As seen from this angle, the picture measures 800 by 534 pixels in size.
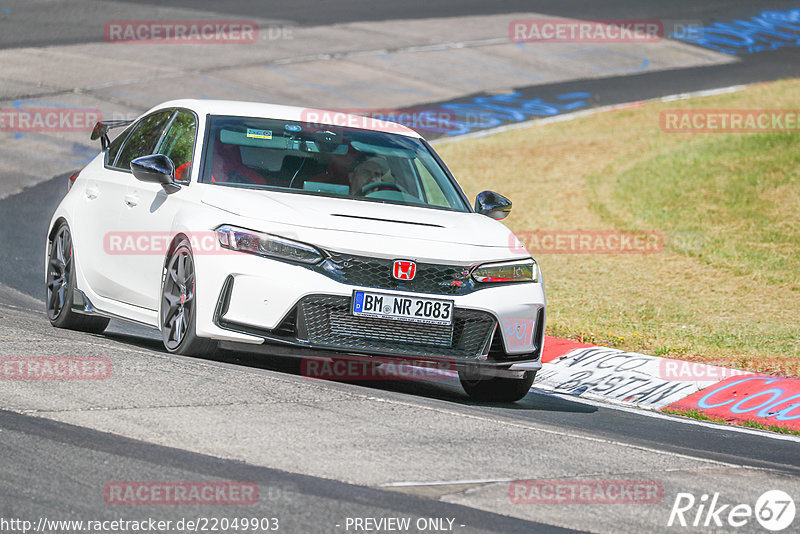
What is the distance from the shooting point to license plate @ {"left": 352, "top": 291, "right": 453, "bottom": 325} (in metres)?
7.23

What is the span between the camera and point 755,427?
825cm

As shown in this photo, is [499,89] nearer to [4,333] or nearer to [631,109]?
[631,109]

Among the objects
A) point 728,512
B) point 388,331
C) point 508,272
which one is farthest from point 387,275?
point 728,512

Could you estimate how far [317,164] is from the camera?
8.45 meters

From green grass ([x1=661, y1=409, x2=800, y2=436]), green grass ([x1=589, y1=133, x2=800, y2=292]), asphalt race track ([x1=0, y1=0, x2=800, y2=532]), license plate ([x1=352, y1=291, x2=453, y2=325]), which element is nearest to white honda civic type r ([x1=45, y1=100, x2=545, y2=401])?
license plate ([x1=352, y1=291, x2=453, y2=325])

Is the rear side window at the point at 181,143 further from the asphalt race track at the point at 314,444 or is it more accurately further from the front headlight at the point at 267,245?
the asphalt race track at the point at 314,444

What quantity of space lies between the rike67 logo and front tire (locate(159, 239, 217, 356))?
3128mm

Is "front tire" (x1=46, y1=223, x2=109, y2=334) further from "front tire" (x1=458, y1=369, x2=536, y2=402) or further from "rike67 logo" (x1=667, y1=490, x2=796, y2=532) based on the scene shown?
"rike67 logo" (x1=667, y1=490, x2=796, y2=532)

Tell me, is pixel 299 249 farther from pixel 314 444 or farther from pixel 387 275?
pixel 314 444

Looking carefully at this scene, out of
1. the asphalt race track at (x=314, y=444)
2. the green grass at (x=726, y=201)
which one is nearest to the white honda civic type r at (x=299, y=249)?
the asphalt race track at (x=314, y=444)

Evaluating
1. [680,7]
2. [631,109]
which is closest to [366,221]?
[631,109]

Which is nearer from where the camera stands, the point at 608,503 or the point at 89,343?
the point at 608,503

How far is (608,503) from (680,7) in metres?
32.5

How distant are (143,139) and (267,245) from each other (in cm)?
236
